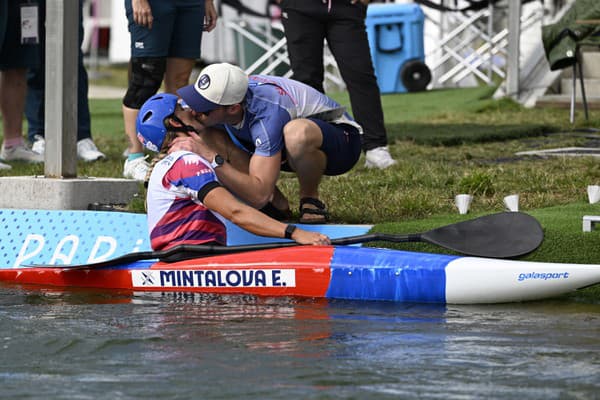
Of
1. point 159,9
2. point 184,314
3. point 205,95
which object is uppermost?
point 159,9

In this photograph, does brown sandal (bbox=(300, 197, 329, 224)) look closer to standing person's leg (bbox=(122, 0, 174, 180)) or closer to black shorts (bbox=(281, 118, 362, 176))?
black shorts (bbox=(281, 118, 362, 176))

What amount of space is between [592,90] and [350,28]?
5.55 meters

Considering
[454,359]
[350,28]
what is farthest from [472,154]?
[454,359]

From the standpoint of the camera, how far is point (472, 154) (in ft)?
32.2

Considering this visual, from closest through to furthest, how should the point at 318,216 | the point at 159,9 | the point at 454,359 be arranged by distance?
the point at 454,359 → the point at 318,216 → the point at 159,9

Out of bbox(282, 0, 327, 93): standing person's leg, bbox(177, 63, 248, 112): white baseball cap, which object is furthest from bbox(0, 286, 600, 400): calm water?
bbox(282, 0, 327, 93): standing person's leg

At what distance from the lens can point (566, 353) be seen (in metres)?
4.73

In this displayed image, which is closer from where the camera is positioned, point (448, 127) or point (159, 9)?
point (159, 9)

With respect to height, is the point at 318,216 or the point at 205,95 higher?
the point at 205,95

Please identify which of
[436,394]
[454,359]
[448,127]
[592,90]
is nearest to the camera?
[436,394]

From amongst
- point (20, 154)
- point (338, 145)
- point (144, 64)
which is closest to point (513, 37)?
point (20, 154)

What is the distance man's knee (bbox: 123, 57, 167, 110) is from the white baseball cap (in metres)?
1.87

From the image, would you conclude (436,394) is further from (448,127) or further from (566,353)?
(448,127)

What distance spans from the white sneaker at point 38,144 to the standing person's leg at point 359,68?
2635 mm
